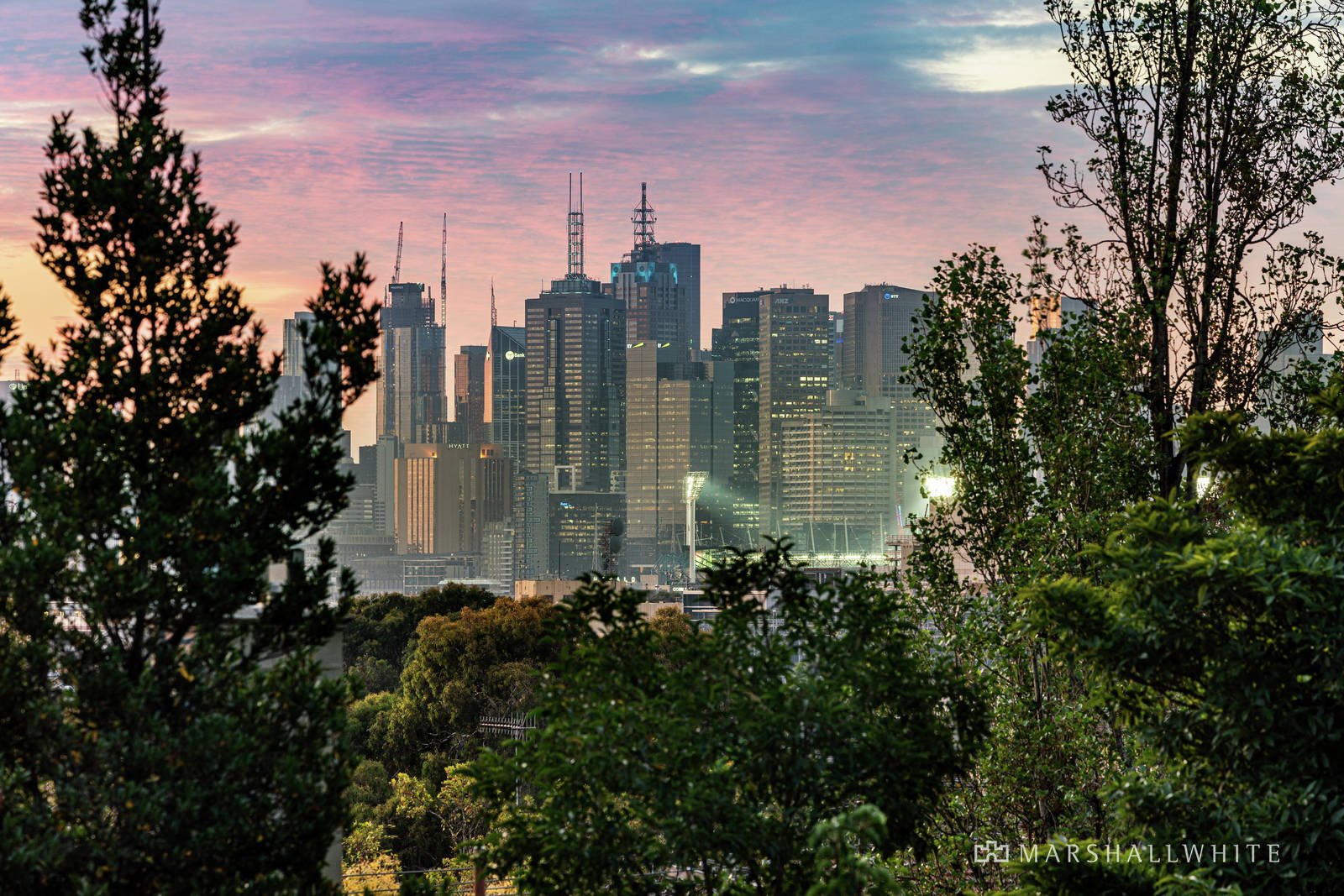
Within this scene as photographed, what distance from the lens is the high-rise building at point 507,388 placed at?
5468 inches

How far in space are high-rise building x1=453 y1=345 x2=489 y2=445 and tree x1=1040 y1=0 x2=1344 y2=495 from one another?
441ft

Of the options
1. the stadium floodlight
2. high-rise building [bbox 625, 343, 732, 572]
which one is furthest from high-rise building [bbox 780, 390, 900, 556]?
the stadium floodlight

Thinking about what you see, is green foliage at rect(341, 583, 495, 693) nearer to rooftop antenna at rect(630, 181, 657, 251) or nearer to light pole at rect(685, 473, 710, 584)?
light pole at rect(685, 473, 710, 584)

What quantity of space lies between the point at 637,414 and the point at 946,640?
393 ft

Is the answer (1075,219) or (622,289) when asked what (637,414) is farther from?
(1075,219)

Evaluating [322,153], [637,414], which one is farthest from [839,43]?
[637,414]

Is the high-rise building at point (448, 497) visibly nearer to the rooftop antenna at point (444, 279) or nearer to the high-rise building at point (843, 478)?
the rooftop antenna at point (444, 279)

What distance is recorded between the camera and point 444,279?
158000 millimetres

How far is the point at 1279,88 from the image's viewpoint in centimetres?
817

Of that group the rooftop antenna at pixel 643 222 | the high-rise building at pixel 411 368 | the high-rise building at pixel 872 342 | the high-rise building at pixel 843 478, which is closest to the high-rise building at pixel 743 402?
the high-rise building at pixel 843 478

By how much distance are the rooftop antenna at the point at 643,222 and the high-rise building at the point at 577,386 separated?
44.9ft
